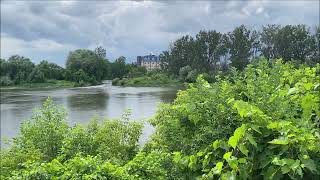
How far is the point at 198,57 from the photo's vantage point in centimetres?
6969

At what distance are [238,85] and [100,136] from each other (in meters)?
3.00

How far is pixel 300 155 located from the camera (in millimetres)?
2348

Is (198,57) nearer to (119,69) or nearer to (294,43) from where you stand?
(294,43)

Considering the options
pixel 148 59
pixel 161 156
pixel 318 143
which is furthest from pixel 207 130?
pixel 148 59

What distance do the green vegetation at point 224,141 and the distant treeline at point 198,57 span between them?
44.7 m

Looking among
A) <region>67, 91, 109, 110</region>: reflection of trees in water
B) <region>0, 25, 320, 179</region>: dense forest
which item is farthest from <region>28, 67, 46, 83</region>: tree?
<region>0, 25, 320, 179</region>: dense forest

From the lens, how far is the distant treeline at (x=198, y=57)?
5794 cm

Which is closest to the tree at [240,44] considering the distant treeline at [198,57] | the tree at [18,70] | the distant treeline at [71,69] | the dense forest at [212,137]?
the distant treeline at [198,57]

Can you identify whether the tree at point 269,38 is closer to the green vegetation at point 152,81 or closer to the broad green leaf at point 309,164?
the green vegetation at point 152,81

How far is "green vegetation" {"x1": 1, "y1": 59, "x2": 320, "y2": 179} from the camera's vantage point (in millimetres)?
2391

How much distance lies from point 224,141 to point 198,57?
2647 inches

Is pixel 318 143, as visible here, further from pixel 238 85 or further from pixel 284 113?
pixel 238 85

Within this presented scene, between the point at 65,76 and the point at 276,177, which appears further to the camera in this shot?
the point at 65,76

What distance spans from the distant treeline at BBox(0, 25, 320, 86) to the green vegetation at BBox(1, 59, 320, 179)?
44.7 m
